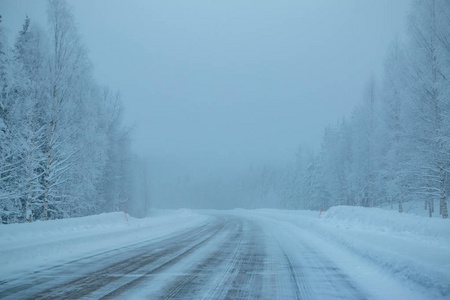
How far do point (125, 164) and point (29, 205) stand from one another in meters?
16.8

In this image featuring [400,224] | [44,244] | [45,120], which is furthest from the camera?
[45,120]

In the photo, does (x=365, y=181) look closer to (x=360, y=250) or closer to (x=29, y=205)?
(x=360, y=250)

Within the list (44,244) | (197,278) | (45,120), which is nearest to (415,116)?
(197,278)

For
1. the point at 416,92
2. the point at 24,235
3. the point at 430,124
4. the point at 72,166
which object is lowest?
the point at 24,235

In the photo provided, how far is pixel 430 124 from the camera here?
14.2 m

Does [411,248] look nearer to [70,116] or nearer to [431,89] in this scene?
[431,89]

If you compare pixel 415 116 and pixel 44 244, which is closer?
pixel 44 244

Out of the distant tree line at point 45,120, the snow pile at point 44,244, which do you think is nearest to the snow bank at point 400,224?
the snow pile at point 44,244

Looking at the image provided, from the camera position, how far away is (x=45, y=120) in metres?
14.9

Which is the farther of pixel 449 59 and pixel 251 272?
pixel 449 59

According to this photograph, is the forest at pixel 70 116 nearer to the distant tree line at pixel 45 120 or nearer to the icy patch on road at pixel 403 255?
the distant tree line at pixel 45 120

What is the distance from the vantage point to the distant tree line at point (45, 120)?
42.4ft

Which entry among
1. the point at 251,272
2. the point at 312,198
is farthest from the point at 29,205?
the point at 312,198

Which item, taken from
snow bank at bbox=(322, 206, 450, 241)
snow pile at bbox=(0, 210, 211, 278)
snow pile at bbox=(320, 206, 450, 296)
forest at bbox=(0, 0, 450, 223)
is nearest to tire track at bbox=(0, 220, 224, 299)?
snow pile at bbox=(0, 210, 211, 278)
